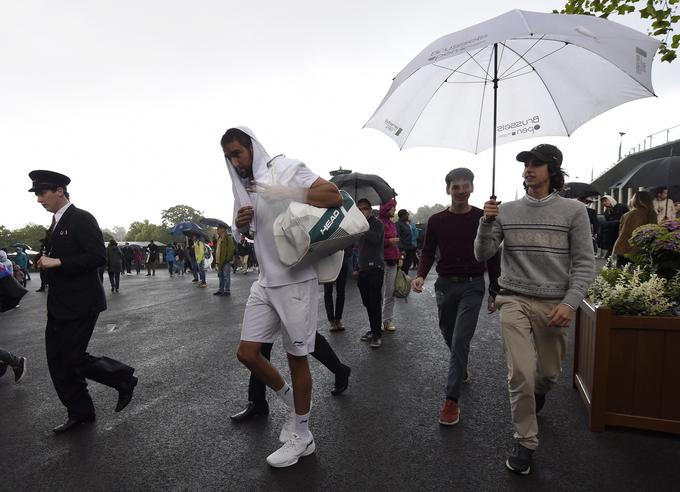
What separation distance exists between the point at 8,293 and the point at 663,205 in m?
10.2

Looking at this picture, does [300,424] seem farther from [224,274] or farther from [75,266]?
[224,274]

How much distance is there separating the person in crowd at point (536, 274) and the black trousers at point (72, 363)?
3.06m

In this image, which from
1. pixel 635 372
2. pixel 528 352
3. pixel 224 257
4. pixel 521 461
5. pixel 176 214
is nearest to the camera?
pixel 521 461

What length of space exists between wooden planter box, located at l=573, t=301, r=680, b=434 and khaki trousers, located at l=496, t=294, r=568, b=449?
0.46 meters

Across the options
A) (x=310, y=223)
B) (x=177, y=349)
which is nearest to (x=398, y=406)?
(x=310, y=223)

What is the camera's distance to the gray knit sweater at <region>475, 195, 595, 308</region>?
9.25 feet

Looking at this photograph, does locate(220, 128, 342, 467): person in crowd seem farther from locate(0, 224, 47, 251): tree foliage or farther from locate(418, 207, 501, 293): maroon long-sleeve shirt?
locate(0, 224, 47, 251): tree foliage

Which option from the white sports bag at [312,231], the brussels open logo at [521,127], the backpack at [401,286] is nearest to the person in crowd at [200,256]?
the backpack at [401,286]

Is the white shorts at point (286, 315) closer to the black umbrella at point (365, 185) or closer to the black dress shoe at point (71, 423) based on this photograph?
the black dress shoe at point (71, 423)

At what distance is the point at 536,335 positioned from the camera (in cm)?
299

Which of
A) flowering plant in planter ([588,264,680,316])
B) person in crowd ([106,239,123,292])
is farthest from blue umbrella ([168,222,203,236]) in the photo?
flowering plant in planter ([588,264,680,316])


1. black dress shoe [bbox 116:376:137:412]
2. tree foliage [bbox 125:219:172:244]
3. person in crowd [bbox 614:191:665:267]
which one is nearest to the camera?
black dress shoe [bbox 116:376:137:412]

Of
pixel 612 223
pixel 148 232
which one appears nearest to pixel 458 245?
pixel 612 223

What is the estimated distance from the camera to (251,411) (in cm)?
362
